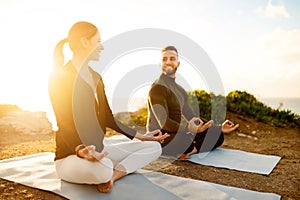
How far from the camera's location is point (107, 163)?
2.85 metres

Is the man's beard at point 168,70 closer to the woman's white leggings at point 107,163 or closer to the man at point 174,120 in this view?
the man at point 174,120

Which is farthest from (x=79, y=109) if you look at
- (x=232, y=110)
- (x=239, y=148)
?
(x=232, y=110)

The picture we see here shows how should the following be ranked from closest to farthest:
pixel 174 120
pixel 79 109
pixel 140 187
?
pixel 79 109, pixel 140 187, pixel 174 120

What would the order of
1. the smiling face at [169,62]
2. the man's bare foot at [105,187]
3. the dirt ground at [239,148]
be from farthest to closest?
1. the smiling face at [169,62]
2. the dirt ground at [239,148]
3. the man's bare foot at [105,187]

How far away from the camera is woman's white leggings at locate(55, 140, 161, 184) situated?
9.05 feet

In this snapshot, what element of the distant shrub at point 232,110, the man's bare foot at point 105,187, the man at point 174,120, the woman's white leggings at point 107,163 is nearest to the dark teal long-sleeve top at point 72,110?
the woman's white leggings at point 107,163

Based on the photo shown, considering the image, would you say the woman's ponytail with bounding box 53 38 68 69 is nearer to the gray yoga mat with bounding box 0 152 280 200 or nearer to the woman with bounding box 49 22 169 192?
the woman with bounding box 49 22 169 192

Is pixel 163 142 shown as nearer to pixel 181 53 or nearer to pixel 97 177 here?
pixel 181 53

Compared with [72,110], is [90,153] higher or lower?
lower

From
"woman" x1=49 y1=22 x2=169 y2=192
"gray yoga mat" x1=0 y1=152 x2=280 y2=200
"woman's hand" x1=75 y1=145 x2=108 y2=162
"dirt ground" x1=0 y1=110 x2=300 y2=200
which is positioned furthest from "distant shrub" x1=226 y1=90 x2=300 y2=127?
"woman's hand" x1=75 y1=145 x2=108 y2=162

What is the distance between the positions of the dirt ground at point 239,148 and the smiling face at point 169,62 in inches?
46.8

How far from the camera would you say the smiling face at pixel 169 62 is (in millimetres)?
4562

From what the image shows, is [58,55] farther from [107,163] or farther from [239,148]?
[239,148]

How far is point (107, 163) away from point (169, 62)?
2111 mm
